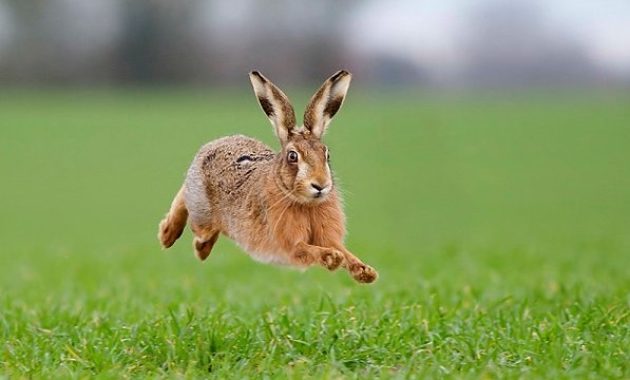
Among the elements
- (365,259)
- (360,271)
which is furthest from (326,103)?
(365,259)

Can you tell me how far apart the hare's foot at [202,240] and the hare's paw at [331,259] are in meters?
1.00

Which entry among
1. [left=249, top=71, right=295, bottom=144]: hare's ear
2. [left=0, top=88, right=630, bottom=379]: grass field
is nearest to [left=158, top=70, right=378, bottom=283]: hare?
[left=249, top=71, right=295, bottom=144]: hare's ear

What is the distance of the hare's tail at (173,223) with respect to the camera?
581 cm

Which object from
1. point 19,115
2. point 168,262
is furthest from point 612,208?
point 19,115

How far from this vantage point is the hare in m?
4.79

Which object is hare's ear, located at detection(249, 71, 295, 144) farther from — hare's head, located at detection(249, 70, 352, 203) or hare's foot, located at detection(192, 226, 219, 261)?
hare's foot, located at detection(192, 226, 219, 261)

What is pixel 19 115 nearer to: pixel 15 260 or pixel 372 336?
pixel 15 260

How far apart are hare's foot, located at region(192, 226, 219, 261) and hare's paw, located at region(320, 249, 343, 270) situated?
1002mm

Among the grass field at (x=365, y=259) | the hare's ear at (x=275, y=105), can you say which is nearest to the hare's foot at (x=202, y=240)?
the grass field at (x=365, y=259)

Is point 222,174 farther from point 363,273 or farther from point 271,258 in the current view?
point 363,273

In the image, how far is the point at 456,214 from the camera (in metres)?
21.1

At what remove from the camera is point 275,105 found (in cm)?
479

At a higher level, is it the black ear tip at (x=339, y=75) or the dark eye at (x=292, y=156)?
the black ear tip at (x=339, y=75)

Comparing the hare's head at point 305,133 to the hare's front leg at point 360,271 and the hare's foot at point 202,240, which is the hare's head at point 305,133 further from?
the hare's foot at point 202,240
